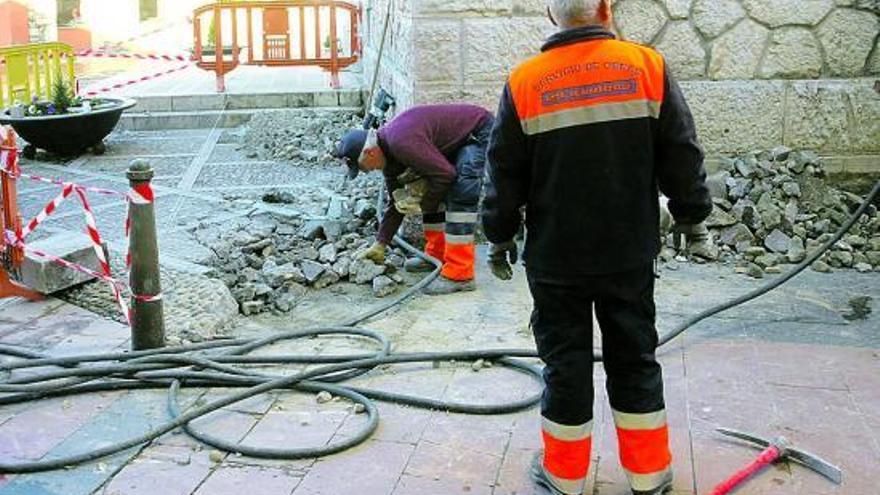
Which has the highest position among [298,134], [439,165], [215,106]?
[215,106]

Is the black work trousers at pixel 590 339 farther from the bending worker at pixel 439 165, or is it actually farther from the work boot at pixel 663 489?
the bending worker at pixel 439 165

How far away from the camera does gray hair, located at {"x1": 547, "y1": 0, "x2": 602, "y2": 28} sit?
11.0 feet

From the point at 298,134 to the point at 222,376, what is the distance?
6.51 m

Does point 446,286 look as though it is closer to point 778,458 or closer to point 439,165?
point 439,165

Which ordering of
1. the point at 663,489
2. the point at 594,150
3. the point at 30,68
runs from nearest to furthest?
1. the point at 594,150
2. the point at 663,489
3. the point at 30,68

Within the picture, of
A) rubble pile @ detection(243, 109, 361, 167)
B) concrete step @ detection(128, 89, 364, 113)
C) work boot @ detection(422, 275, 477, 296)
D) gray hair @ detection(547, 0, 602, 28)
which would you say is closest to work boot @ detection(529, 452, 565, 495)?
gray hair @ detection(547, 0, 602, 28)

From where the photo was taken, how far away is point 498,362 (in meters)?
4.97

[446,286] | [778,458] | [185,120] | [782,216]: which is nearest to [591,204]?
[778,458]

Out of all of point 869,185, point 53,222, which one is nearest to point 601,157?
point 869,185

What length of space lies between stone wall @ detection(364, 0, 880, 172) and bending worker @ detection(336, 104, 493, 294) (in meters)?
0.63

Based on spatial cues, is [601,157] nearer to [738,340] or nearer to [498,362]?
[498,362]

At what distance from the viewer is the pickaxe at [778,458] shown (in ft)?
12.2

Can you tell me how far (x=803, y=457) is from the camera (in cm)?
390

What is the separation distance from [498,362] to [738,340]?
4.18 feet
